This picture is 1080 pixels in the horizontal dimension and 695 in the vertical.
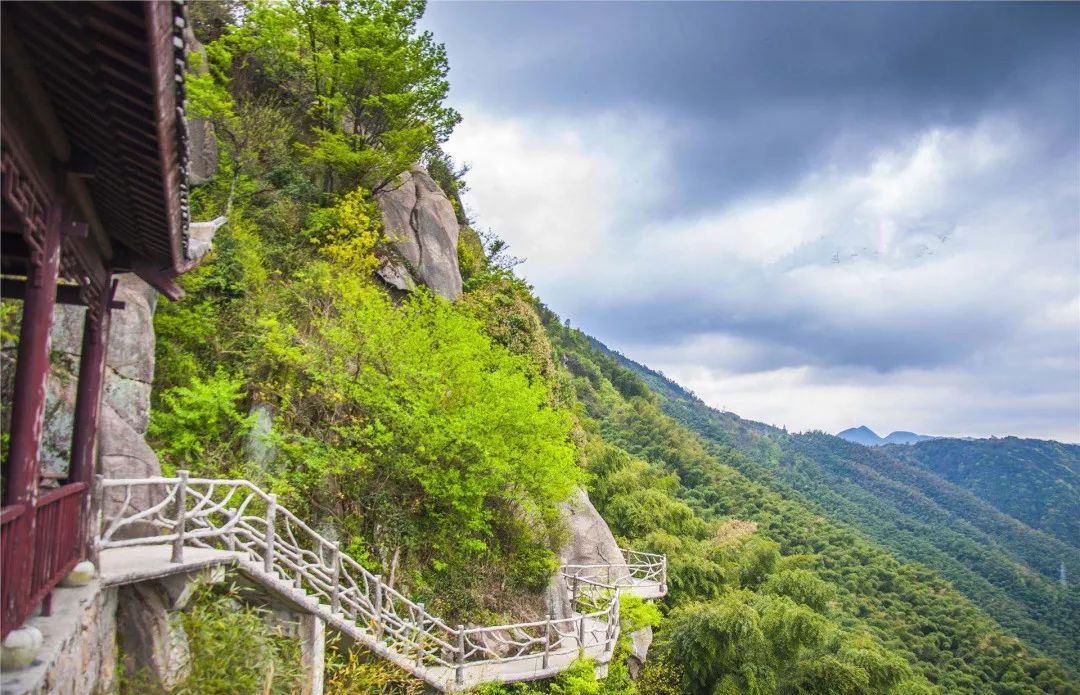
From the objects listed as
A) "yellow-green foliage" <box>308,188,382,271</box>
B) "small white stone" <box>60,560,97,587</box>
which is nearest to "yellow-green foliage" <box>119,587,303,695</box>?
"small white stone" <box>60,560,97,587</box>

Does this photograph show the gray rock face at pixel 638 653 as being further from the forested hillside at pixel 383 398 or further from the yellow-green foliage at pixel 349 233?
the yellow-green foliage at pixel 349 233

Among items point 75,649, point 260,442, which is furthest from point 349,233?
point 75,649

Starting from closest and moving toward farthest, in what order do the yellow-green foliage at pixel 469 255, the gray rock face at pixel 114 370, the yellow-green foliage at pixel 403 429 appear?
the gray rock face at pixel 114 370
the yellow-green foliage at pixel 403 429
the yellow-green foliage at pixel 469 255

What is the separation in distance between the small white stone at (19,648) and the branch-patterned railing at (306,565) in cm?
241

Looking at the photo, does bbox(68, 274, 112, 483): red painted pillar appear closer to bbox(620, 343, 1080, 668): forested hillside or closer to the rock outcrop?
the rock outcrop

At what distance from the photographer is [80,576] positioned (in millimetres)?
5512

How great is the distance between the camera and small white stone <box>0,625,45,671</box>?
3.74 meters

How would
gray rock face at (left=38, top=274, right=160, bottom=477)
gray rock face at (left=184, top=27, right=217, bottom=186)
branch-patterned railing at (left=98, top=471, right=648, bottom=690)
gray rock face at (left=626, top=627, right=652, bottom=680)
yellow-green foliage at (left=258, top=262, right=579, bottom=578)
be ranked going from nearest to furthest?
branch-patterned railing at (left=98, top=471, right=648, bottom=690) < gray rock face at (left=38, top=274, right=160, bottom=477) < yellow-green foliage at (left=258, top=262, right=579, bottom=578) < gray rock face at (left=184, top=27, right=217, bottom=186) < gray rock face at (left=626, top=627, right=652, bottom=680)

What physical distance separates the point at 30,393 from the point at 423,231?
17733 mm

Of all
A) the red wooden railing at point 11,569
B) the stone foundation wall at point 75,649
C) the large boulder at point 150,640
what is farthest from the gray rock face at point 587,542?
the red wooden railing at point 11,569

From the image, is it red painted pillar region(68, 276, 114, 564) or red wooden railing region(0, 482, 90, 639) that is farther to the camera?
red painted pillar region(68, 276, 114, 564)

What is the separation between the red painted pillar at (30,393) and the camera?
12.6ft

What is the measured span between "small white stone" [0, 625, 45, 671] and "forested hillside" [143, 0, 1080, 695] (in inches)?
109

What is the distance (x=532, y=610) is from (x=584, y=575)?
6.00 metres
